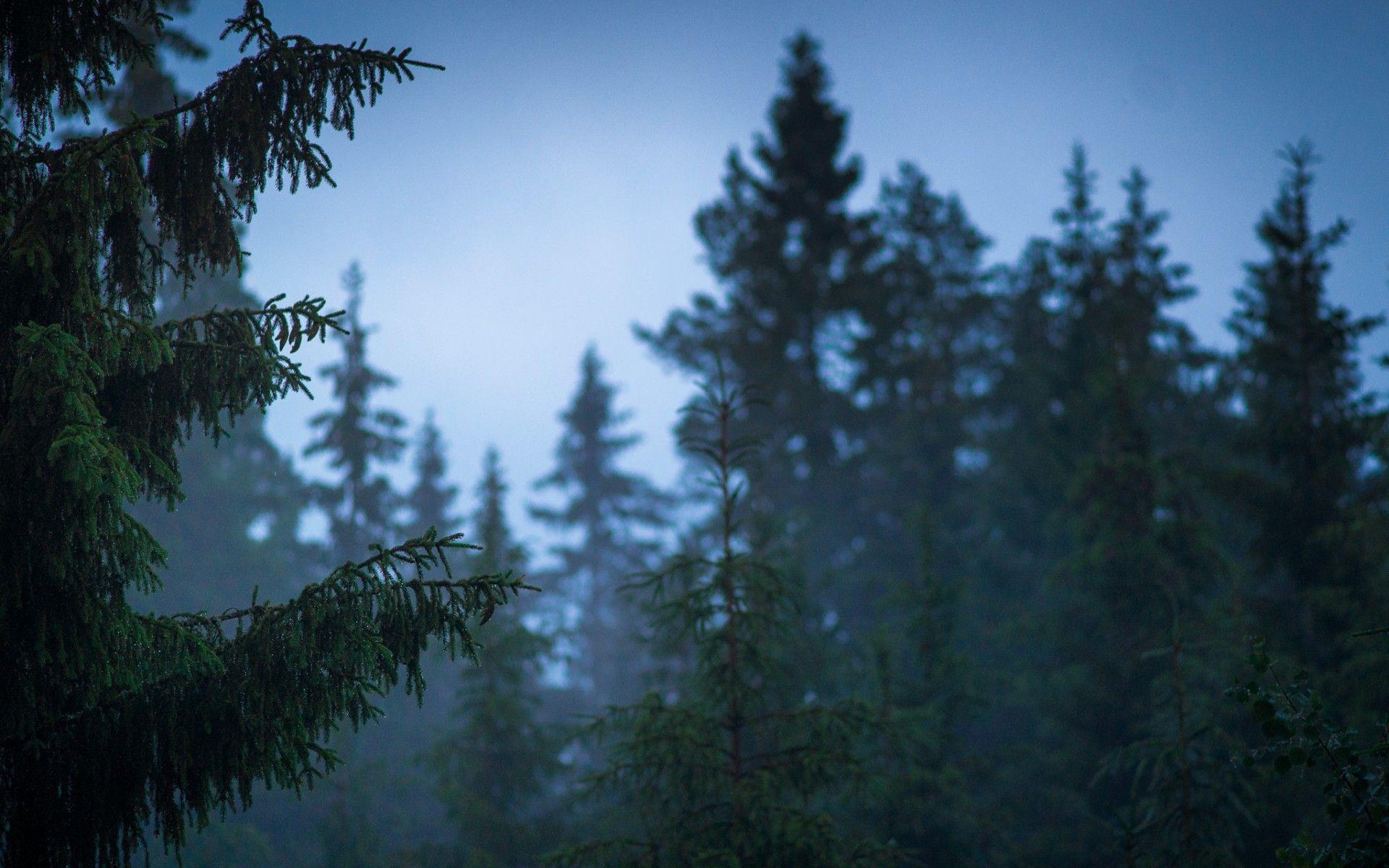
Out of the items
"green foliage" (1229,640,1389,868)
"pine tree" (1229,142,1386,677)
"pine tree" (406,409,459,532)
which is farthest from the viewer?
"pine tree" (406,409,459,532)

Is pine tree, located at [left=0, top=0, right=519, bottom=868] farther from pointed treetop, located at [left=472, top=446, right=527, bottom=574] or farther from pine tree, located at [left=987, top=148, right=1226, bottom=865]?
pointed treetop, located at [left=472, top=446, right=527, bottom=574]

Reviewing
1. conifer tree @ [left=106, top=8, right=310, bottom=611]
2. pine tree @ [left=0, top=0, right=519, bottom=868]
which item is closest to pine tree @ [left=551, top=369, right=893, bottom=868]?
pine tree @ [left=0, top=0, right=519, bottom=868]

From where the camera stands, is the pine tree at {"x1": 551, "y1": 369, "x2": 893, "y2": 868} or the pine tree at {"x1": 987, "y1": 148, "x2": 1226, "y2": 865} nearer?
the pine tree at {"x1": 551, "y1": 369, "x2": 893, "y2": 868}

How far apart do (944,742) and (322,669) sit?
12.3m

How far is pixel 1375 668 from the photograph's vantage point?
1295 cm

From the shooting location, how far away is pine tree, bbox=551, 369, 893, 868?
26.4 ft

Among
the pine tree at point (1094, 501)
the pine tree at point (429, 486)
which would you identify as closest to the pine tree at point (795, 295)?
the pine tree at point (1094, 501)

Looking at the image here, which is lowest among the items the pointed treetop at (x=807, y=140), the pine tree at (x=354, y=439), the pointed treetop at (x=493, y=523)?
the pointed treetop at (x=493, y=523)

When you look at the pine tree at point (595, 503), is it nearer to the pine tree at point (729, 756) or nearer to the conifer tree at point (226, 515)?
the conifer tree at point (226, 515)

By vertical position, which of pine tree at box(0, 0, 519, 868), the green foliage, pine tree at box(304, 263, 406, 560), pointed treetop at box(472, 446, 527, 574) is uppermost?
pine tree at box(304, 263, 406, 560)

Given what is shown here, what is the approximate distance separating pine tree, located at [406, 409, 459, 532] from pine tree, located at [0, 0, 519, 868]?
30.7m

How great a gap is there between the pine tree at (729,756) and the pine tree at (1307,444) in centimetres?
1132

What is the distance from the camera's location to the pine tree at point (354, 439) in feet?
86.5

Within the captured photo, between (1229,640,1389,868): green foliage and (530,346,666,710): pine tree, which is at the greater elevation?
(530,346,666,710): pine tree
